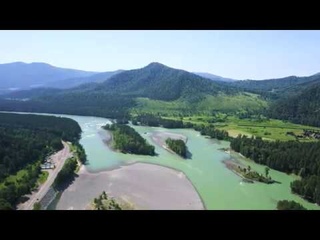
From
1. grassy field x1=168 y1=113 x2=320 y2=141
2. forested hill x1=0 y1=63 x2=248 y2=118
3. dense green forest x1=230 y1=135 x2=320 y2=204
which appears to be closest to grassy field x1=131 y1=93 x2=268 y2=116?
forested hill x1=0 y1=63 x2=248 y2=118

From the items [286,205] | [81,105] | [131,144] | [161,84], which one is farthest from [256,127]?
[161,84]

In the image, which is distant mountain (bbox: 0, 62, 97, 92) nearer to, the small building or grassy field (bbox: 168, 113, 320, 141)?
grassy field (bbox: 168, 113, 320, 141)

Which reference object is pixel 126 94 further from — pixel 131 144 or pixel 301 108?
pixel 131 144

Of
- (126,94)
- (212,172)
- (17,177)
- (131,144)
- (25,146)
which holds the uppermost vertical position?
(126,94)

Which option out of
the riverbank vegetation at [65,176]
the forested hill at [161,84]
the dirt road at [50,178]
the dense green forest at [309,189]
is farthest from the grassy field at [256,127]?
the forested hill at [161,84]

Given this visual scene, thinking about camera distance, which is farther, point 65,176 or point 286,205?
point 65,176
